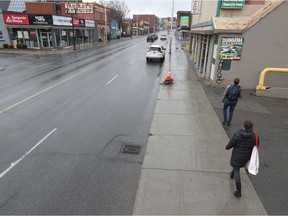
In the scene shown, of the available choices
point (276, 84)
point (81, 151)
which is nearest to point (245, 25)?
point (276, 84)

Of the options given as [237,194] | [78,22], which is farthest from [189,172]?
[78,22]

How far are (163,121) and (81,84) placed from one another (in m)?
7.34

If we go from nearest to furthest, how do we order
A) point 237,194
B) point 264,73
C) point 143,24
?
point 237,194, point 264,73, point 143,24

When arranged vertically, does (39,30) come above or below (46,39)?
above

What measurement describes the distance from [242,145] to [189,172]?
4.91ft

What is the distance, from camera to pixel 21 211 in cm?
423

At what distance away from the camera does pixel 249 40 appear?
39.7 ft

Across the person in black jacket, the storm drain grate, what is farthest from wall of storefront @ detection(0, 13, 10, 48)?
the person in black jacket

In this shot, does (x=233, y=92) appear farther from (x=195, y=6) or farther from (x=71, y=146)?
(x=195, y=6)

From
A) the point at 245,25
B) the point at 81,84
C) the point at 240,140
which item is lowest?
the point at 81,84

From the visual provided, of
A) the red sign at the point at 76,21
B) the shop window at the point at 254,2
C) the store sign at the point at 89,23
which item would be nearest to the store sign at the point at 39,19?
the red sign at the point at 76,21

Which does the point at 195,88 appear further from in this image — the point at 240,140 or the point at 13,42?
the point at 13,42

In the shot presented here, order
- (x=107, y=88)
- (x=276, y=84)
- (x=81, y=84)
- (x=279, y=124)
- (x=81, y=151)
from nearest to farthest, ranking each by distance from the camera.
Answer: (x=81, y=151) < (x=279, y=124) < (x=276, y=84) < (x=107, y=88) < (x=81, y=84)

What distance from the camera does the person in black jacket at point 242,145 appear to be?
432 cm
